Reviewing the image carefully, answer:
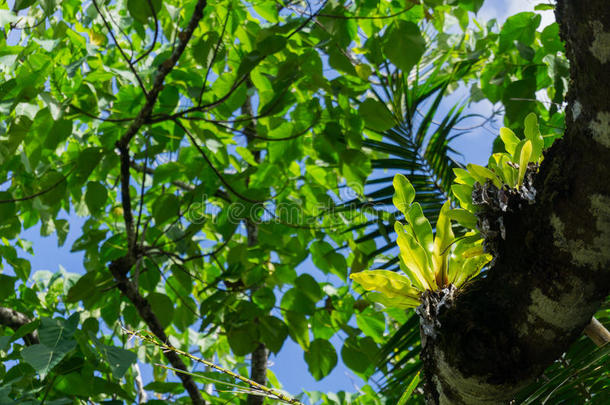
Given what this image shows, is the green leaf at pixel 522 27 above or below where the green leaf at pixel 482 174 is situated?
above

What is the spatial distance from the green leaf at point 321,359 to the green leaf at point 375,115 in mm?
668

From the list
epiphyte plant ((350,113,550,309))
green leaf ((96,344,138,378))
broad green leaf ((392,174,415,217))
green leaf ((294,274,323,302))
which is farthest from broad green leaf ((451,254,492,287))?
green leaf ((294,274,323,302))

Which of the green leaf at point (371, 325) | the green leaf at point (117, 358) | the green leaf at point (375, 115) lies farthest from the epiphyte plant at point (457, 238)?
the green leaf at point (371, 325)

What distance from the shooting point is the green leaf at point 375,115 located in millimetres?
1479

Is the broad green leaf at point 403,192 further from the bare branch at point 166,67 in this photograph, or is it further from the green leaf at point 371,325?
the green leaf at point 371,325

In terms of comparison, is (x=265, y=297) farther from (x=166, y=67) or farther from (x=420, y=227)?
(x=420, y=227)

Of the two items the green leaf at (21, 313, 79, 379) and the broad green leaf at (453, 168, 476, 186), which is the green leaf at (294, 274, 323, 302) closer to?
the green leaf at (21, 313, 79, 379)

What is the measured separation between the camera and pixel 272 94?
167 centimetres

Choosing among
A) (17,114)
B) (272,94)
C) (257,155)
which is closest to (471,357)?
(272,94)

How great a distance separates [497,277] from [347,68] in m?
0.92

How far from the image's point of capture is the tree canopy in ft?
2.13

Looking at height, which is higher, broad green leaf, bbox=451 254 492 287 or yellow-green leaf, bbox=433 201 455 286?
yellow-green leaf, bbox=433 201 455 286

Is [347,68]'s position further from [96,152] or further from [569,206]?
[569,206]

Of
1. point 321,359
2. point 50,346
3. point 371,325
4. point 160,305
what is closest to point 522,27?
point 371,325
